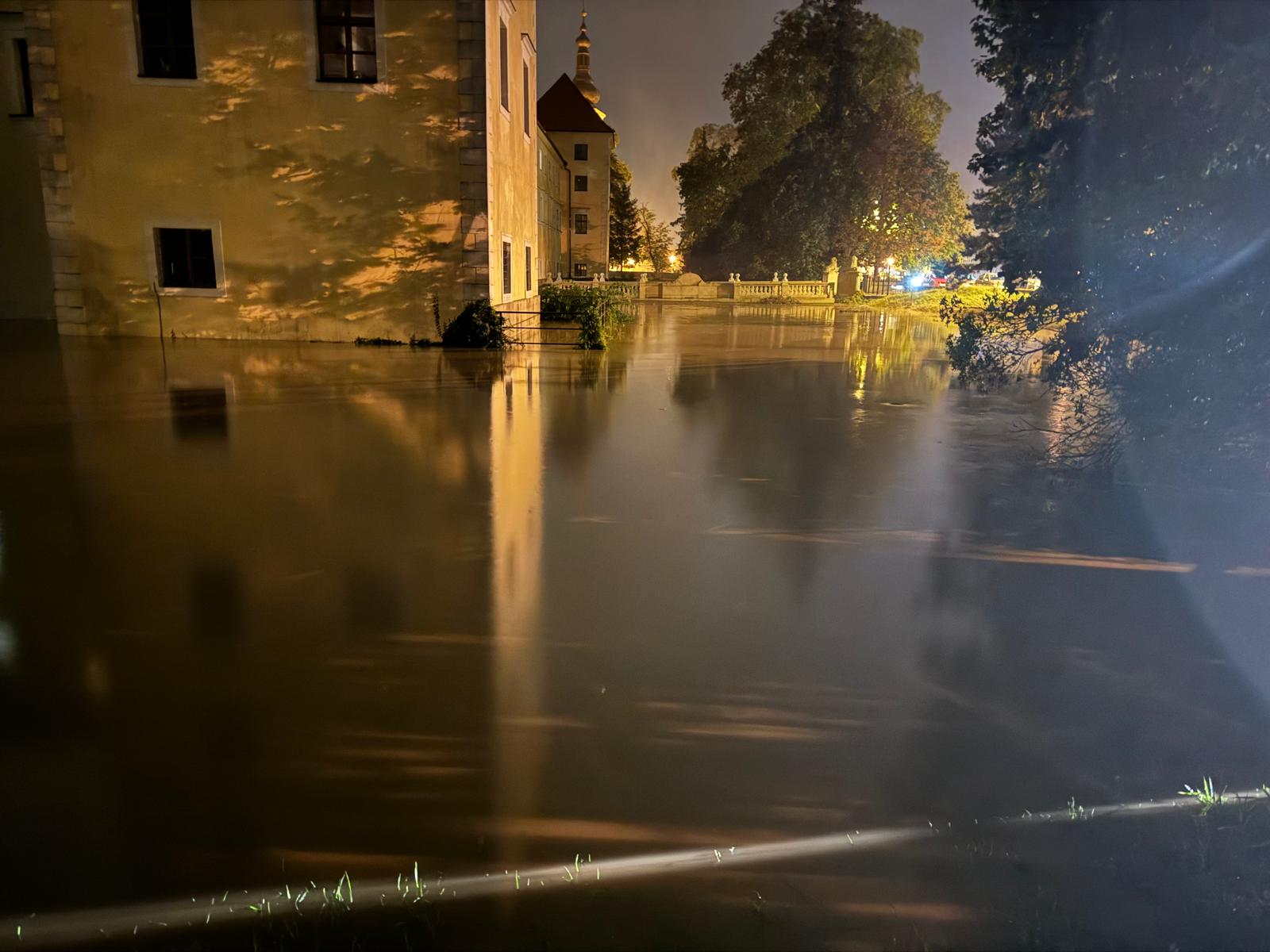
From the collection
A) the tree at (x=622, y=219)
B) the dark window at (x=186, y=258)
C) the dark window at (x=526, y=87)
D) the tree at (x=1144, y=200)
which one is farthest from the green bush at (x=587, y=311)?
the tree at (x=622, y=219)

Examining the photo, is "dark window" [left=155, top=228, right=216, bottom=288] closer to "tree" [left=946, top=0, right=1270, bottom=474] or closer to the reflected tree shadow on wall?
the reflected tree shadow on wall

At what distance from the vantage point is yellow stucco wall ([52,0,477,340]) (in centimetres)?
1580

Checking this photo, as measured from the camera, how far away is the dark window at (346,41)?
15.8m

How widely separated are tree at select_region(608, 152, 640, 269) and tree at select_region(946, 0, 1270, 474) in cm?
5988

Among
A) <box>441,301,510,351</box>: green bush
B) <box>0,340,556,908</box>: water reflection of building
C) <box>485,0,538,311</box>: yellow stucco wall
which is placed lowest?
<box>0,340,556,908</box>: water reflection of building

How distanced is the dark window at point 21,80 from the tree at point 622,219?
48.0 metres

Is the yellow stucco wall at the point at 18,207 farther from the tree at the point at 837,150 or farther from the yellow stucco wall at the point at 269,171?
the tree at the point at 837,150

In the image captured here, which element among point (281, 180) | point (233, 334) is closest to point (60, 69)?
point (281, 180)

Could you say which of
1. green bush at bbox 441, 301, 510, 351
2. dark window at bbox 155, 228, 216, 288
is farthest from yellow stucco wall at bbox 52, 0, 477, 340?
green bush at bbox 441, 301, 510, 351

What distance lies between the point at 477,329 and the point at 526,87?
8.72 metres

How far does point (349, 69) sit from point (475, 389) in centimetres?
874

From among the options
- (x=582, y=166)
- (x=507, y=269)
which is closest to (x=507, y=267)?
(x=507, y=269)

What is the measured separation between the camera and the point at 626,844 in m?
2.76

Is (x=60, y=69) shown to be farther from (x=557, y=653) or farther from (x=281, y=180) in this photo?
(x=557, y=653)
